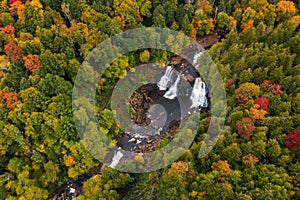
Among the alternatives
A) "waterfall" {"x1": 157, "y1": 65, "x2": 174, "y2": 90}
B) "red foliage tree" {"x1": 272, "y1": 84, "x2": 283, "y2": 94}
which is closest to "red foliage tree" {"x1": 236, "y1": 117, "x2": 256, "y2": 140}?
"red foliage tree" {"x1": 272, "y1": 84, "x2": 283, "y2": 94}

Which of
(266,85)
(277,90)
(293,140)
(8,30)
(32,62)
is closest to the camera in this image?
(293,140)

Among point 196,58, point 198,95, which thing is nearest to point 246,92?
point 198,95

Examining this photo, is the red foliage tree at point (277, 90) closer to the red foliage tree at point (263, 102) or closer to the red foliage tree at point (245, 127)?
the red foliage tree at point (263, 102)

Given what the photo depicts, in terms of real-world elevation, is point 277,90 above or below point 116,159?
above

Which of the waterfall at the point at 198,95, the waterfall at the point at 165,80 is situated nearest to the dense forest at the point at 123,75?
the waterfall at the point at 165,80

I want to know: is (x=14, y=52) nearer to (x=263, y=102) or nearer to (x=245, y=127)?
(x=245, y=127)

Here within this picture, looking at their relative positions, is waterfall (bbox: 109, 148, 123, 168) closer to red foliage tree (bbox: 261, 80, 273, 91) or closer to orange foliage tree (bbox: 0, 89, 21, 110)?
orange foliage tree (bbox: 0, 89, 21, 110)
